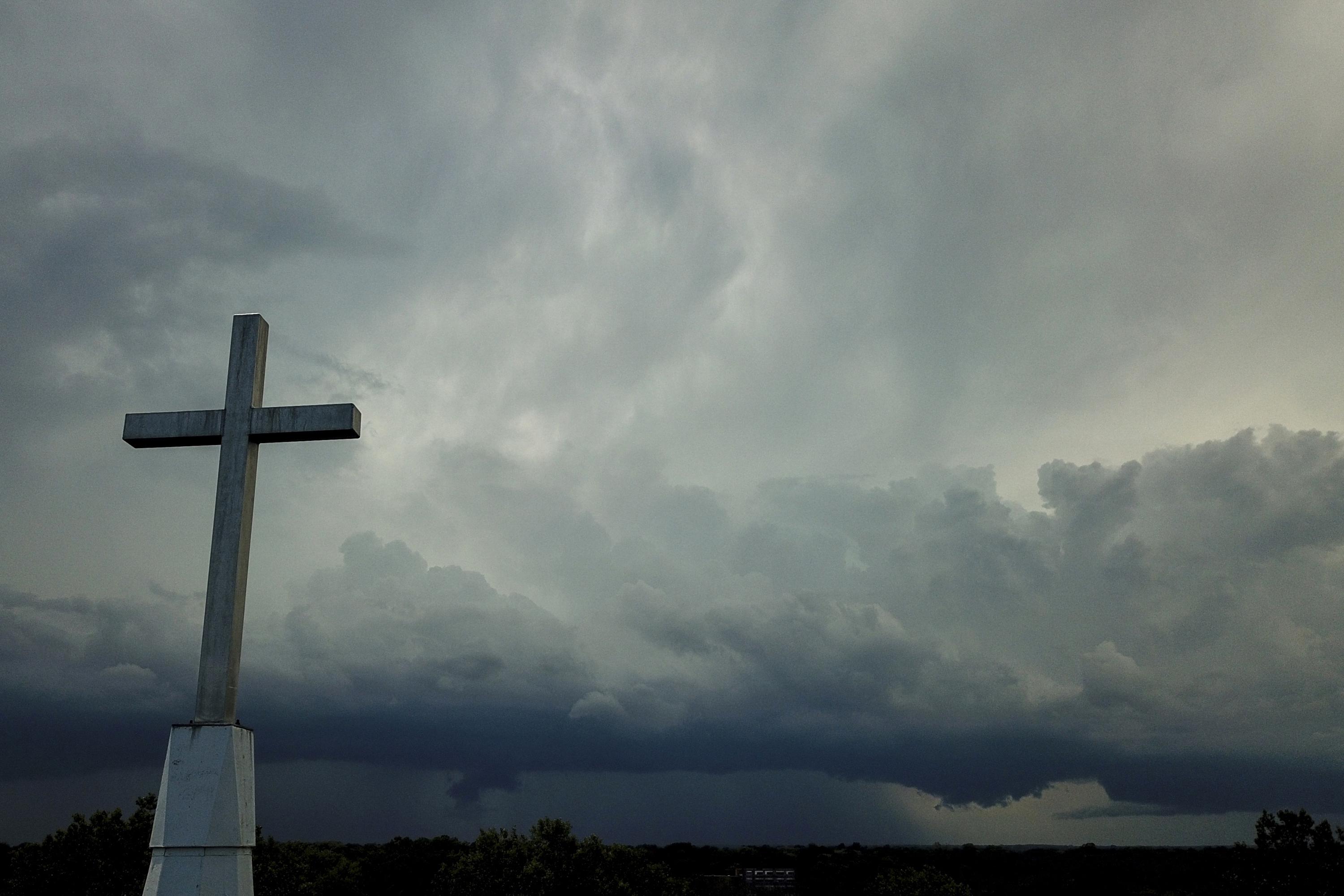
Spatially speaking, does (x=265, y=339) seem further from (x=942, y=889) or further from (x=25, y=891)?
(x=942, y=889)

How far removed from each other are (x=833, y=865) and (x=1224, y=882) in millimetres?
55105

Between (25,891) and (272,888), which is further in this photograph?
(272,888)

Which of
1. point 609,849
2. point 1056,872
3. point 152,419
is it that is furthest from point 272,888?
point 1056,872

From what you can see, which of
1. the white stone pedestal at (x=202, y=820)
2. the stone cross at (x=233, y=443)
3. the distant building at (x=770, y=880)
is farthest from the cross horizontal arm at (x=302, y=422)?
the distant building at (x=770, y=880)

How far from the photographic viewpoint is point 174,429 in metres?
15.5

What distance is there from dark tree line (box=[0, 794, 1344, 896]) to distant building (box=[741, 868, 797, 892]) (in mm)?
1422

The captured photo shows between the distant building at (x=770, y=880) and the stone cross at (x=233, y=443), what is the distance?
275 ft

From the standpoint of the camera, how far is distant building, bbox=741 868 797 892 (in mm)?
90125

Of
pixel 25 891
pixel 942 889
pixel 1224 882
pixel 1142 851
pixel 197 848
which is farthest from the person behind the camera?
pixel 1142 851

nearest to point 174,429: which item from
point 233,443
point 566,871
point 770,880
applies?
point 233,443

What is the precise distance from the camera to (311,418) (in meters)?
15.1

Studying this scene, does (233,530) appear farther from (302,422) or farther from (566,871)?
(566,871)

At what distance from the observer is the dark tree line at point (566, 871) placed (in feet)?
144

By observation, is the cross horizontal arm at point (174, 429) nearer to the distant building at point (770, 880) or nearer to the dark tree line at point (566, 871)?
the dark tree line at point (566, 871)
